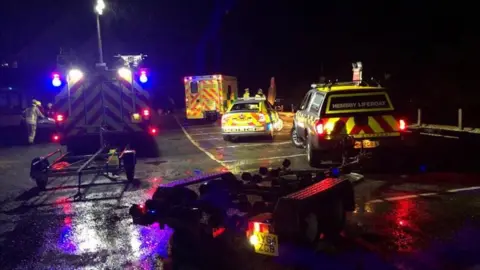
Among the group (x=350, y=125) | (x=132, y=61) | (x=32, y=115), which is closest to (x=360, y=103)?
(x=350, y=125)

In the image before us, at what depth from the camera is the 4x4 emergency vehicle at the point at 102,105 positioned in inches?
492

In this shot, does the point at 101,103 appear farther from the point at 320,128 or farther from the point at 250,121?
the point at 250,121

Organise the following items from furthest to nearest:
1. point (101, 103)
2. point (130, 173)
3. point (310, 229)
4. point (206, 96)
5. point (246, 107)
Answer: point (206, 96)
point (246, 107)
point (101, 103)
point (130, 173)
point (310, 229)

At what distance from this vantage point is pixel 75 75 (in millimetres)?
12375

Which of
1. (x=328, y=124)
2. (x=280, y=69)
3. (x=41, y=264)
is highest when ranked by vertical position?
(x=280, y=69)

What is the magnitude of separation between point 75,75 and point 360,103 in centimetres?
688

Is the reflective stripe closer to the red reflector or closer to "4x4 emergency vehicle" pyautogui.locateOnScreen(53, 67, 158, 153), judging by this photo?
"4x4 emergency vehicle" pyautogui.locateOnScreen(53, 67, 158, 153)

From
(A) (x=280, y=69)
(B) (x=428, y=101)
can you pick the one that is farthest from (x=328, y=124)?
(A) (x=280, y=69)

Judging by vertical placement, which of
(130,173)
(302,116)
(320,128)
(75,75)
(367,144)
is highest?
(75,75)

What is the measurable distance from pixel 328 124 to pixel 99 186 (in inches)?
196

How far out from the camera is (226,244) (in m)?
6.09

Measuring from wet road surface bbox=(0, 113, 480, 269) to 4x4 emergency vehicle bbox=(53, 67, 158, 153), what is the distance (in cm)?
128

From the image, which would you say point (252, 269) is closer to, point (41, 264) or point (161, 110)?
point (41, 264)

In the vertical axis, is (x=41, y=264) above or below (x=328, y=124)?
below
